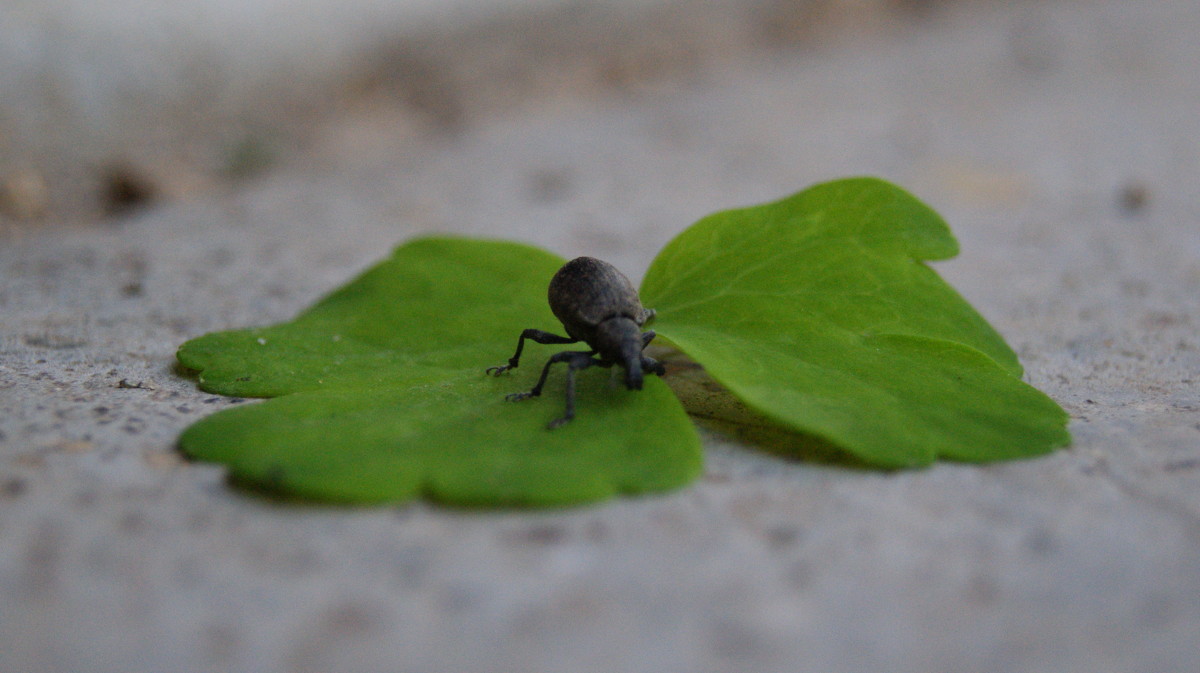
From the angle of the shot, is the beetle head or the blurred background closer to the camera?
the beetle head

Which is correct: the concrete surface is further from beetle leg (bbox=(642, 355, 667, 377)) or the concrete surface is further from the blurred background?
the blurred background

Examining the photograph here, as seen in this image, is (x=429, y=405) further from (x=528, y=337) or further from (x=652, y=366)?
(x=652, y=366)

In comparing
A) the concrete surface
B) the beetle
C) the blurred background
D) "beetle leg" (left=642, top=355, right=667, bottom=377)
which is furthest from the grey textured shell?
the blurred background

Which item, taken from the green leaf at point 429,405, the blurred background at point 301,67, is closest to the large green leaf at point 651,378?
the green leaf at point 429,405

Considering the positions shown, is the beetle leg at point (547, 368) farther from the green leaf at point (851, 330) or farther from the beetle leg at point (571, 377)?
the green leaf at point (851, 330)

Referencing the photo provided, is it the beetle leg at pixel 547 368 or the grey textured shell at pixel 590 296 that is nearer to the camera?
the beetle leg at pixel 547 368

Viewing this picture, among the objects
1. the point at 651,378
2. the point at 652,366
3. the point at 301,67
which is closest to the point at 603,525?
the point at 651,378
